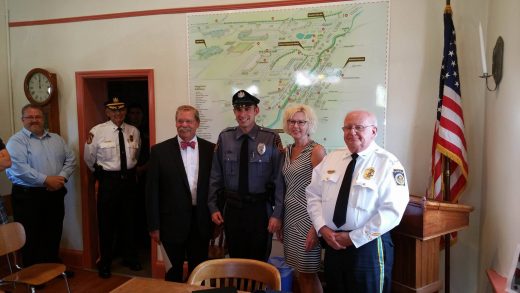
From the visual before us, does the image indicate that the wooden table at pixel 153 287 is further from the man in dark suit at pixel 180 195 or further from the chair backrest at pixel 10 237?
the chair backrest at pixel 10 237

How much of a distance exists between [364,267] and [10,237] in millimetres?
2447

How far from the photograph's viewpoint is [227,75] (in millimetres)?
3330

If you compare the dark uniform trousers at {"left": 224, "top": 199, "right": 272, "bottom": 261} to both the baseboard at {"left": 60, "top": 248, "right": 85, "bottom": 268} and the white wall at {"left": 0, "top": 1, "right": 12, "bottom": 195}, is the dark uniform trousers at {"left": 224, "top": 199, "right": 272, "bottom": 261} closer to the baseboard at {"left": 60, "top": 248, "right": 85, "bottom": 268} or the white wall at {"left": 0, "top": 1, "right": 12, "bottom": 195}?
the baseboard at {"left": 60, "top": 248, "right": 85, "bottom": 268}

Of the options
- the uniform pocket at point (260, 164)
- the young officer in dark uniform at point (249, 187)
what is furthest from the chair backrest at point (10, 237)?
the uniform pocket at point (260, 164)

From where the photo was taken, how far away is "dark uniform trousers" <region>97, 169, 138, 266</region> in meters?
3.49

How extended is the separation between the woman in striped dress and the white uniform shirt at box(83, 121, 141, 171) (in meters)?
1.97

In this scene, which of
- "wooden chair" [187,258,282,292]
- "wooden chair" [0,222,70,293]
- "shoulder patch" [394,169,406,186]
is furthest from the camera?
"wooden chair" [0,222,70,293]

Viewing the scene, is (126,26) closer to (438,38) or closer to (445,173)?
(438,38)

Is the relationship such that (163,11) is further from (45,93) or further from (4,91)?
(4,91)

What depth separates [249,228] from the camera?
92.1 inches

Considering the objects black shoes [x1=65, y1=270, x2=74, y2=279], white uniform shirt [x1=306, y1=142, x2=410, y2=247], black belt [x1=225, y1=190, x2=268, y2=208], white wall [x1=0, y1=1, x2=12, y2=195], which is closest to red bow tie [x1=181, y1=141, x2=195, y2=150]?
black belt [x1=225, y1=190, x2=268, y2=208]

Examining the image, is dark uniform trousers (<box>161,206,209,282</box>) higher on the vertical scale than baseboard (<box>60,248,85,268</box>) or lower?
higher

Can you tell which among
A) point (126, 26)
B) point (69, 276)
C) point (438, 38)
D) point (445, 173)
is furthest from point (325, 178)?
point (69, 276)

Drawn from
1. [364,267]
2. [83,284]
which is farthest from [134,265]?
[364,267]
